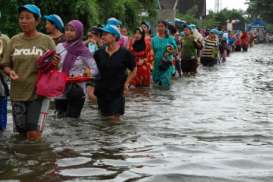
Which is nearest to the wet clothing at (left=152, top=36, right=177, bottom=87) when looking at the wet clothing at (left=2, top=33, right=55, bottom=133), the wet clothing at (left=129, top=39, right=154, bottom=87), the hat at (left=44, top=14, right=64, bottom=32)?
the wet clothing at (left=129, top=39, right=154, bottom=87)

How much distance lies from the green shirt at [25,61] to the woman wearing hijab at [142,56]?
7.43m

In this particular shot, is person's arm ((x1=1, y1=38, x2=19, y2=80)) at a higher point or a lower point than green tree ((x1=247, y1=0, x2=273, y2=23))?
lower

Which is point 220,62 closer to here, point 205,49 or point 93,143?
point 205,49

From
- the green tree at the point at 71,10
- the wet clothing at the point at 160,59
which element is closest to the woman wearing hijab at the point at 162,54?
the wet clothing at the point at 160,59

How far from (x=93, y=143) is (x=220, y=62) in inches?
865

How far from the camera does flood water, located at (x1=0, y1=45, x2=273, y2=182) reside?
20.7 feet

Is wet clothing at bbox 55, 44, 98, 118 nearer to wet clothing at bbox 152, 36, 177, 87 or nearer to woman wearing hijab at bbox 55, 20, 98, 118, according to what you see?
woman wearing hijab at bbox 55, 20, 98, 118

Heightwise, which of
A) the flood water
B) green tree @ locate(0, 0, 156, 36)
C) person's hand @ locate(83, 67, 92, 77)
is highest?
green tree @ locate(0, 0, 156, 36)

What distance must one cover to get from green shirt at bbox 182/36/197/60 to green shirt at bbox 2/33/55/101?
546 inches

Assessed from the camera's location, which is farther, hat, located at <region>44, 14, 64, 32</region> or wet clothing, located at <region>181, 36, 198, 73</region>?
wet clothing, located at <region>181, 36, 198, 73</region>

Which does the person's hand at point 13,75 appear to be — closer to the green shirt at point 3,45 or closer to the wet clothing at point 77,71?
the green shirt at point 3,45

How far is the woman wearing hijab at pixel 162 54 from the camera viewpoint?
51.6ft

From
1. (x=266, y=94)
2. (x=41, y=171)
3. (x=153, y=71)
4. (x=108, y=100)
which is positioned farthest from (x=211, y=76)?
(x=41, y=171)

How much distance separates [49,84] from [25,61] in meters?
0.39
